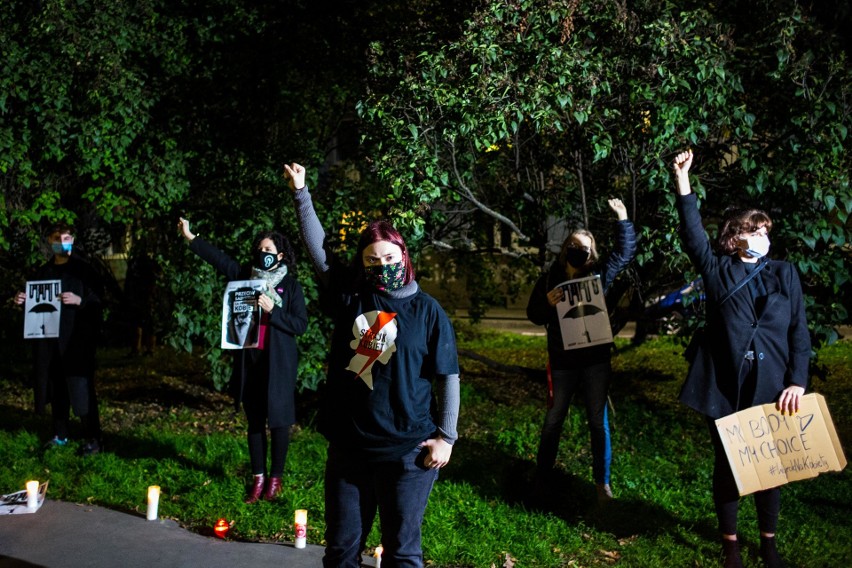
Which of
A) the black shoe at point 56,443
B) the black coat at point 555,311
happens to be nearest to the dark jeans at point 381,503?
the black coat at point 555,311

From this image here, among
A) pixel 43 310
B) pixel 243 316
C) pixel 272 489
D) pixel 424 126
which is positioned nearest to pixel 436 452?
pixel 243 316

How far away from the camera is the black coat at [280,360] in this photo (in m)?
6.11

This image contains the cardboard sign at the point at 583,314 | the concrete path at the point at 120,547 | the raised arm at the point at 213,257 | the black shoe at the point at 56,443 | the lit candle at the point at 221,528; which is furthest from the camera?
the black shoe at the point at 56,443

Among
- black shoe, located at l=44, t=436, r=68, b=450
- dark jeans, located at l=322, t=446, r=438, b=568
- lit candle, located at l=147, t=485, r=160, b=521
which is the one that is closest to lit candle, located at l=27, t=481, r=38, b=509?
lit candle, located at l=147, t=485, r=160, b=521

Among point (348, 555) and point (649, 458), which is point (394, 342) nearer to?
point (348, 555)

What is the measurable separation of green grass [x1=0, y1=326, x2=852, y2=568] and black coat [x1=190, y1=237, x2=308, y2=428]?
2.10ft

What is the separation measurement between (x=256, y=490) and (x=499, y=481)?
1770 mm

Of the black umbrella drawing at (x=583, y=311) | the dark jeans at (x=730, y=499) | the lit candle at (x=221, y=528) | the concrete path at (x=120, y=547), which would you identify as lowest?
the concrete path at (x=120, y=547)

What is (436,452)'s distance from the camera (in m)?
3.83

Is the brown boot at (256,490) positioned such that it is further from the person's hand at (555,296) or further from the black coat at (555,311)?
the person's hand at (555,296)

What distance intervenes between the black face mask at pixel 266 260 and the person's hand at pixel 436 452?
2.61 metres

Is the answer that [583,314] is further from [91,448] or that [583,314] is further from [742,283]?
[91,448]

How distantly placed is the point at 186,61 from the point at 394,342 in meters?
5.86

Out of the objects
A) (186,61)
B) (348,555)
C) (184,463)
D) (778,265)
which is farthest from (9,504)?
(778,265)
